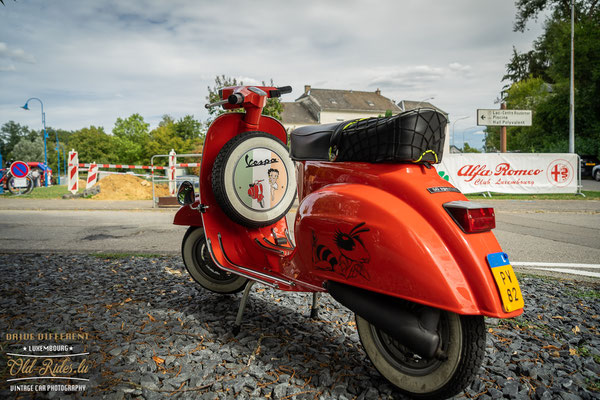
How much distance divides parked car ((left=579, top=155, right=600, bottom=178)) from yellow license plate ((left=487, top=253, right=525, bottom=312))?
2792cm

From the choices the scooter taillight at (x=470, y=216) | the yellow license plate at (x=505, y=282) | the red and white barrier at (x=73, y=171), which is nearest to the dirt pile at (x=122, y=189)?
the red and white barrier at (x=73, y=171)

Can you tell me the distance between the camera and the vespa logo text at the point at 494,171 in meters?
13.5

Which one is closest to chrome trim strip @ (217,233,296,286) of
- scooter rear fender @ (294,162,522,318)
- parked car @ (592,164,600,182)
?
scooter rear fender @ (294,162,522,318)

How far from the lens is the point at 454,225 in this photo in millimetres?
1657

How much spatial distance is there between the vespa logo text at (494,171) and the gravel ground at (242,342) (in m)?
10.6

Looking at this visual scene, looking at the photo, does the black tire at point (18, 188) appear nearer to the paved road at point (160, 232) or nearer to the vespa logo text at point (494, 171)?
the paved road at point (160, 232)

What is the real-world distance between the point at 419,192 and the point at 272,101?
16.7 m

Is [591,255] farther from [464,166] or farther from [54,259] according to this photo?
[464,166]

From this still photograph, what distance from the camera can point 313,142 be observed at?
2.24 metres

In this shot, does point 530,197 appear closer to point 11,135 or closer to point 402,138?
point 402,138

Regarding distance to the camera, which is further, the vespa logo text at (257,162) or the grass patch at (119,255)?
the grass patch at (119,255)

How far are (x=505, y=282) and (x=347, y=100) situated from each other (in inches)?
1970

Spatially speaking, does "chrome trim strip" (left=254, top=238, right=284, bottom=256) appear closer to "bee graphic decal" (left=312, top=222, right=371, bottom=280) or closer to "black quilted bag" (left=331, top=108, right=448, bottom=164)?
"bee graphic decal" (left=312, top=222, right=371, bottom=280)

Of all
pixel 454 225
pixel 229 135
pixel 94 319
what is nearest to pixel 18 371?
pixel 94 319
